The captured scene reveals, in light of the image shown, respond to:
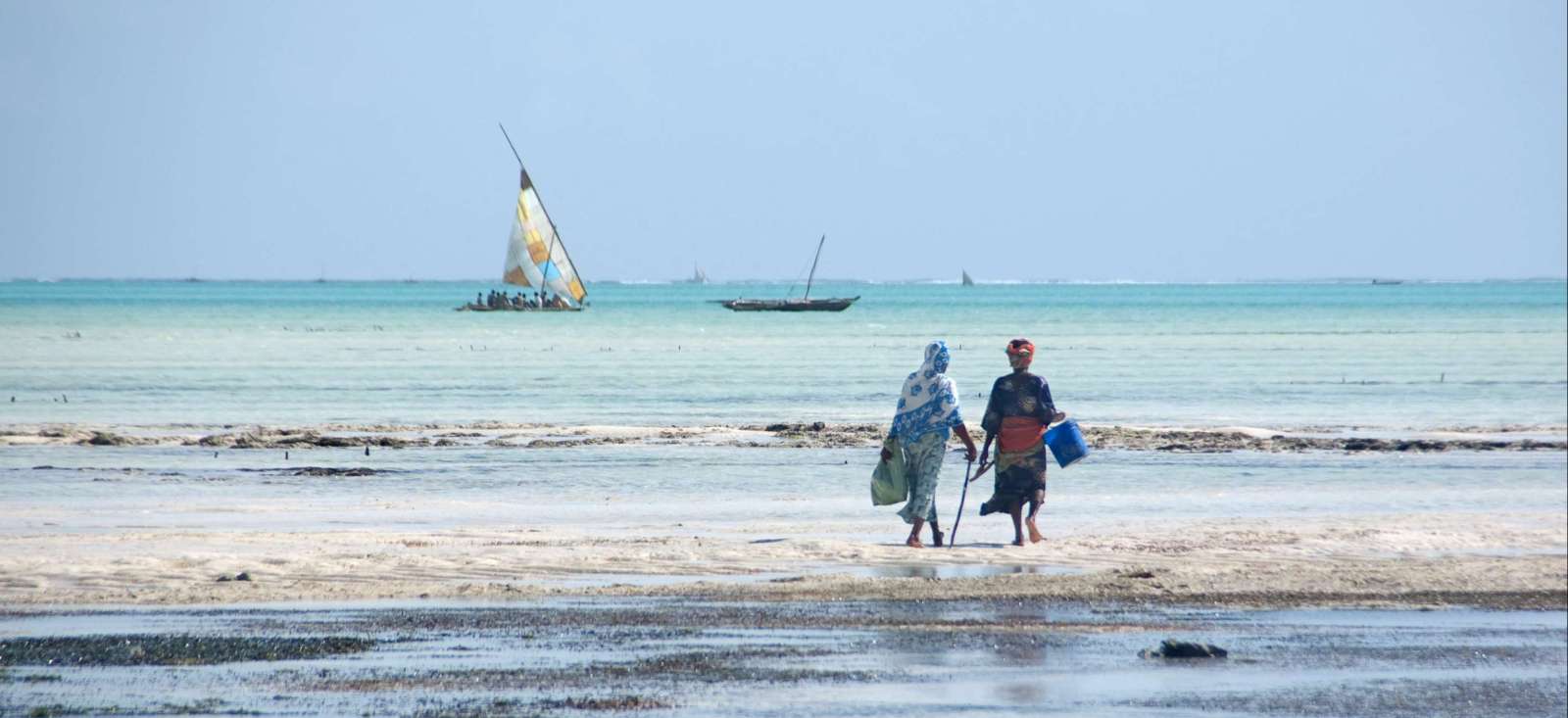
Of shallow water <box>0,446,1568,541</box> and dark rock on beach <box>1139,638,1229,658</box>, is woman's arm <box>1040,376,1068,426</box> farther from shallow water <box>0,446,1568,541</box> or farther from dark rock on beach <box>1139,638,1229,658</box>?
dark rock on beach <box>1139,638,1229,658</box>

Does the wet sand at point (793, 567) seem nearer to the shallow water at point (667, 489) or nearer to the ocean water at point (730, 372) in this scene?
the shallow water at point (667, 489)

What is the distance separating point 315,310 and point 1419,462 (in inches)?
3406

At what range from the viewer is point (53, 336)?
172ft

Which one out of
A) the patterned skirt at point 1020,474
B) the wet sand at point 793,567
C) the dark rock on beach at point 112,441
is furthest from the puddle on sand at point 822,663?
the dark rock on beach at point 112,441

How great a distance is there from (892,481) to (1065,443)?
121 cm

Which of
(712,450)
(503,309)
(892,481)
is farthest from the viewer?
(503,309)

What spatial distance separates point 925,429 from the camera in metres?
11.6

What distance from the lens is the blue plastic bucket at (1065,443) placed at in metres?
11.9

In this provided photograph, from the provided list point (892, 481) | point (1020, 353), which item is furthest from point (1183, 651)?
point (892, 481)

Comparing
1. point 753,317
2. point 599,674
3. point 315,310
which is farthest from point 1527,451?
point 315,310

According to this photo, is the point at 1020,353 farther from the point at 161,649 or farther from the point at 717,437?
the point at 717,437

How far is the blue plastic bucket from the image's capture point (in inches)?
467

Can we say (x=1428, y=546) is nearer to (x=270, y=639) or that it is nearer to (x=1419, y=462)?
(x=1419, y=462)

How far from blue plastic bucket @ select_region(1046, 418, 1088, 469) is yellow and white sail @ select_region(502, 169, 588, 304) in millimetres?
67306
